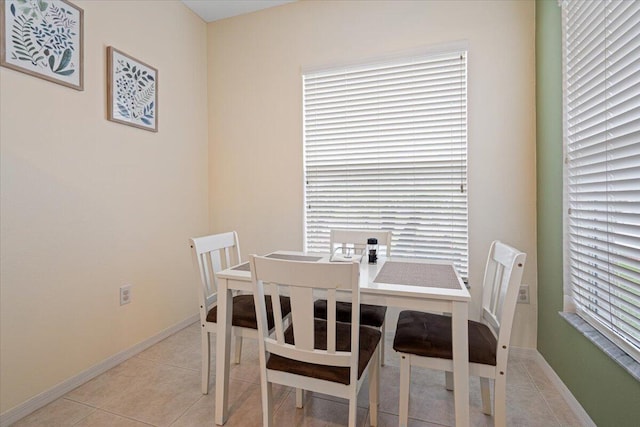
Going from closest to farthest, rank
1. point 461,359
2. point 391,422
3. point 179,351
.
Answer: point 461,359 < point 391,422 < point 179,351

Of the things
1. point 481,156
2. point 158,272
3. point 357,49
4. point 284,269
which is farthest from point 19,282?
point 481,156

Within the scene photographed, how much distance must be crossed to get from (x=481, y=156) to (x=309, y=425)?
2.03m

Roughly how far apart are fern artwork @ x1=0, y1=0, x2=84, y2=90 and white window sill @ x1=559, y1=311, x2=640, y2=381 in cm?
305

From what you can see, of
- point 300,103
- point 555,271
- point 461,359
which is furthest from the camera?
point 300,103

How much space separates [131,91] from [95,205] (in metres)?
0.87

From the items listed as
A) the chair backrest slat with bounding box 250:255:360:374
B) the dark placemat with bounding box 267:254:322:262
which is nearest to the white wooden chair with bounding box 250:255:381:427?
the chair backrest slat with bounding box 250:255:360:374

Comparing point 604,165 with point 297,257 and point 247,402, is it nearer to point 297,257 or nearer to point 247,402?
point 297,257

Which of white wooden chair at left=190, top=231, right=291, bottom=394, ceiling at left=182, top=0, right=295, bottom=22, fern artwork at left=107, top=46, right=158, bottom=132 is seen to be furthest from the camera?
ceiling at left=182, top=0, right=295, bottom=22

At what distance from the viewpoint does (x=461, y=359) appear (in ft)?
4.11

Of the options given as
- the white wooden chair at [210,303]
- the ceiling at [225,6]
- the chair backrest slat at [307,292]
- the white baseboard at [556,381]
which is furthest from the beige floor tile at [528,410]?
the ceiling at [225,6]

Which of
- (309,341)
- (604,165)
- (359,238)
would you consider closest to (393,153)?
(359,238)

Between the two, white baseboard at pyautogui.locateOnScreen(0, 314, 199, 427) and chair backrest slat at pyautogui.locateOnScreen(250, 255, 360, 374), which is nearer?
chair backrest slat at pyautogui.locateOnScreen(250, 255, 360, 374)

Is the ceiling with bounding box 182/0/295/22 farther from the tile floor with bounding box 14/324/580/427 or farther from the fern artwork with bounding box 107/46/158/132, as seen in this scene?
the tile floor with bounding box 14/324/580/427

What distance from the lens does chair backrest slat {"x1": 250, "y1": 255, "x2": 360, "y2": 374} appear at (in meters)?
1.09
